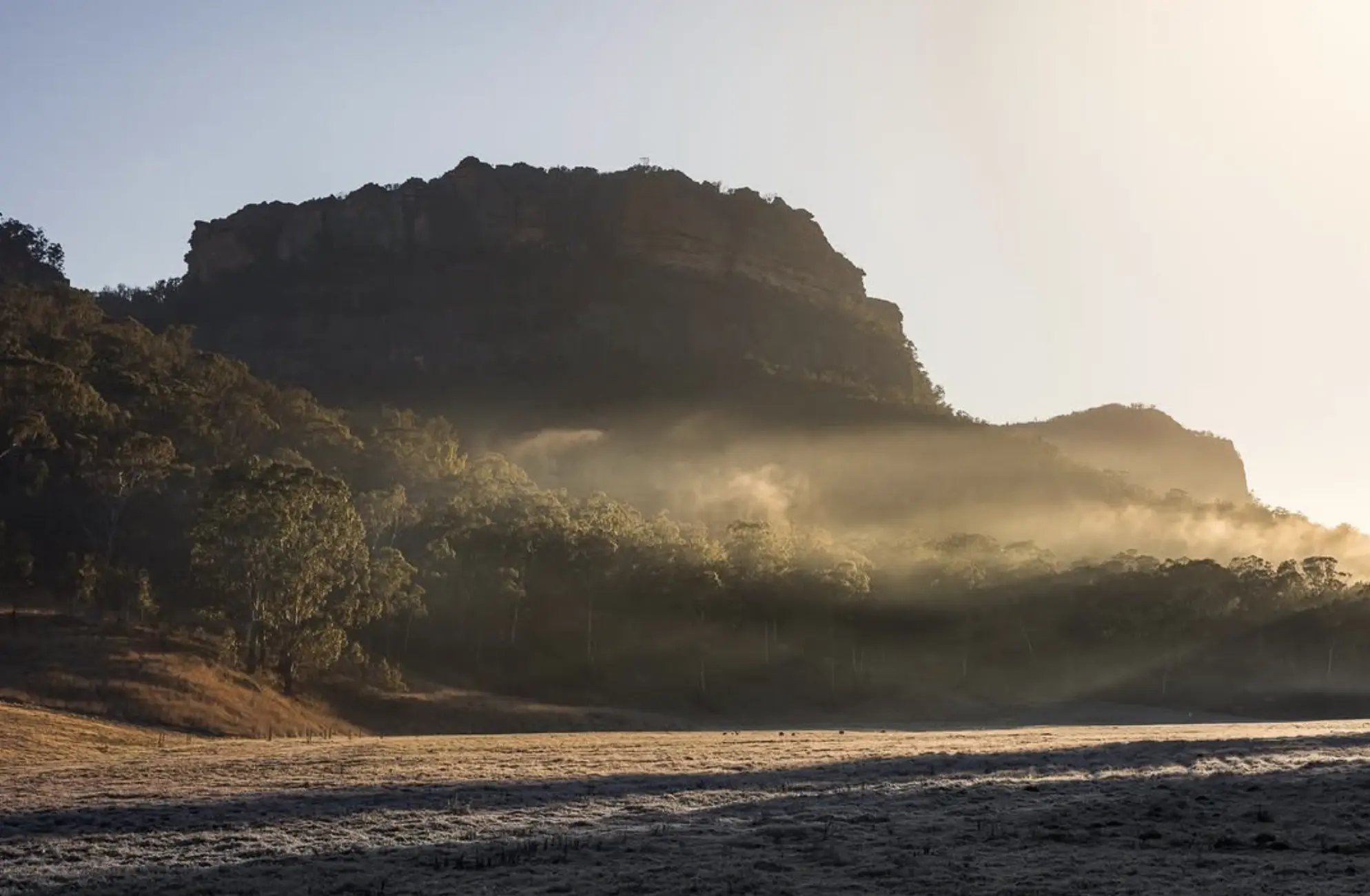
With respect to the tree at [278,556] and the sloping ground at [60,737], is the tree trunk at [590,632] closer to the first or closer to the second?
the tree at [278,556]

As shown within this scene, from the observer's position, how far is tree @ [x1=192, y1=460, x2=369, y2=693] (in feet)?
219

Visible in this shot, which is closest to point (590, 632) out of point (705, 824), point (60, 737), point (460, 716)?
→ point (460, 716)

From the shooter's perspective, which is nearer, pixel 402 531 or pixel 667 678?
pixel 667 678

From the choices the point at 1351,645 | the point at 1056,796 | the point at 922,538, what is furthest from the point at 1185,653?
the point at 1056,796

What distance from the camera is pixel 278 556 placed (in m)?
67.5

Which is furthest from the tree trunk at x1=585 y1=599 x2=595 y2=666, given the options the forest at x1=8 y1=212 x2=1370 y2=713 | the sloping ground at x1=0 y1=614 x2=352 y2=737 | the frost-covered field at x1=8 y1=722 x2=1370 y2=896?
the frost-covered field at x1=8 y1=722 x2=1370 y2=896

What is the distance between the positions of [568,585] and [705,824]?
7426cm

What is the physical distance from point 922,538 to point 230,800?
108265 millimetres

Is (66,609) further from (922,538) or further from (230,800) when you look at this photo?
(922,538)

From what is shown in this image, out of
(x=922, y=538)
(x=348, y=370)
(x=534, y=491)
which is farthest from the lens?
(x=348, y=370)

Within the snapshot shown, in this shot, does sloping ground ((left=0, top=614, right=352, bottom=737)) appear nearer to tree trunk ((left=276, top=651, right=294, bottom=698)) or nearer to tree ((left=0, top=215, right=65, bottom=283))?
tree trunk ((left=276, top=651, right=294, bottom=698))

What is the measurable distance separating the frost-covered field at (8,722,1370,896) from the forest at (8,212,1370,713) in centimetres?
4204

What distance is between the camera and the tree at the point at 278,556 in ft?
219

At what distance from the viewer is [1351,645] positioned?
332ft
